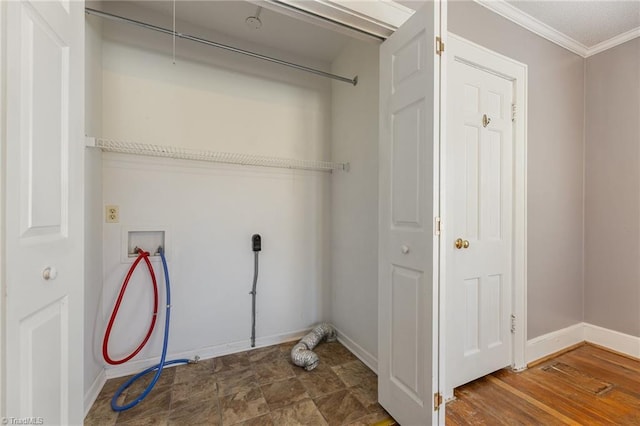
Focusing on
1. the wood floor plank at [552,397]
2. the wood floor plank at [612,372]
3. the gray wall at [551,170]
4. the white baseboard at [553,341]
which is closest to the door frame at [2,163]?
the gray wall at [551,170]

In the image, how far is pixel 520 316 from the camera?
198 cm

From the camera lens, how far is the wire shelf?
1.73m

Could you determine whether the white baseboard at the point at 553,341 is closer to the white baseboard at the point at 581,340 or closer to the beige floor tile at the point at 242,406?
the white baseboard at the point at 581,340

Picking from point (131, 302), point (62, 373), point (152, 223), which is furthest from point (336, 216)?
point (62, 373)

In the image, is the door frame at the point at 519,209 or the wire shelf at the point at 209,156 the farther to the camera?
the door frame at the point at 519,209

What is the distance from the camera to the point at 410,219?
1.38 m

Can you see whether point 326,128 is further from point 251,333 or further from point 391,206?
point 251,333

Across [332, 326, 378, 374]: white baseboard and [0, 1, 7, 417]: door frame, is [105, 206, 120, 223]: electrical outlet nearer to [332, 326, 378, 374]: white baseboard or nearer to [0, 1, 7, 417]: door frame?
[0, 1, 7, 417]: door frame

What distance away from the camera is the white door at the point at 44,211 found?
2.18ft

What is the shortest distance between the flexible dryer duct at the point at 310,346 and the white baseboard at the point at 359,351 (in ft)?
0.36

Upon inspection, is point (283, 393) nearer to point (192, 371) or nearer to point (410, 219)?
point (192, 371)

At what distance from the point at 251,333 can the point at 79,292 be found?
1.59 metres

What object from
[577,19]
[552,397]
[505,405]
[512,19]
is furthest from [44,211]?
[577,19]

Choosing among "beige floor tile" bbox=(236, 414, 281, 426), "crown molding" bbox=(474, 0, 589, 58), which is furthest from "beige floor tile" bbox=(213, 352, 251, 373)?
"crown molding" bbox=(474, 0, 589, 58)
